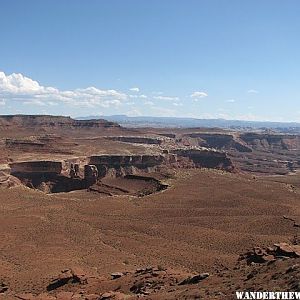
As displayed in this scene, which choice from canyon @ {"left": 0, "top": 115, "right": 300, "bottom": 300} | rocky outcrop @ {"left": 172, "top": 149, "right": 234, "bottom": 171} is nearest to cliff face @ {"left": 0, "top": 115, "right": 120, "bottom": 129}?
rocky outcrop @ {"left": 172, "top": 149, "right": 234, "bottom": 171}

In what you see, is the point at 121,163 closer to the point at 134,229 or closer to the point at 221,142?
the point at 134,229

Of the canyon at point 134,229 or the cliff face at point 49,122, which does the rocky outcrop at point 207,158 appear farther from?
the cliff face at point 49,122

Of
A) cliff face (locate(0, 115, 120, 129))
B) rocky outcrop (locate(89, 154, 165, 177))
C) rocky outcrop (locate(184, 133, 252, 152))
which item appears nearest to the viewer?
rocky outcrop (locate(89, 154, 165, 177))

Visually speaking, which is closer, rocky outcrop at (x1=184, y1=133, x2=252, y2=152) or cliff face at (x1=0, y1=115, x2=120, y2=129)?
cliff face at (x1=0, y1=115, x2=120, y2=129)

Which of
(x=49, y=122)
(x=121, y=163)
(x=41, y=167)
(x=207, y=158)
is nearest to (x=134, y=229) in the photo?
(x=41, y=167)

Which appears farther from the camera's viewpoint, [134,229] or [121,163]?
[121,163]

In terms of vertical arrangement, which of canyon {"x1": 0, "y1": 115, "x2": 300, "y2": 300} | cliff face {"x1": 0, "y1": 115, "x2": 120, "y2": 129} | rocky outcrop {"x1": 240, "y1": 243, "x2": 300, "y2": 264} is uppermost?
cliff face {"x1": 0, "y1": 115, "x2": 120, "y2": 129}

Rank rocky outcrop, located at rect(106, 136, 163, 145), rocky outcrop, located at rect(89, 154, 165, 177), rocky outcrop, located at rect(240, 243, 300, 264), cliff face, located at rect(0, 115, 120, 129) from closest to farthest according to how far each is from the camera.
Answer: rocky outcrop, located at rect(240, 243, 300, 264) < rocky outcrop, located at rect(89, 154, 165, 177) < rocky outcrop, located at rect(106, 136, 163, 145) < cliff face, located at rect(0, 115, 120, 129)

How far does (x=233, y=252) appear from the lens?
126 ft

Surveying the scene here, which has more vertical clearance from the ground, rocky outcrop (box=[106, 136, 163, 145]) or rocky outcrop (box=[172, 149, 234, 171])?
rocky outcrop (box=[106, 136, 163, 145])

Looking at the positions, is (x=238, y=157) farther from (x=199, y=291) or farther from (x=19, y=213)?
(x=199, y=291)

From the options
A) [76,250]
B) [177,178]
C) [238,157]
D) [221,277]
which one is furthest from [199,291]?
[238,157]

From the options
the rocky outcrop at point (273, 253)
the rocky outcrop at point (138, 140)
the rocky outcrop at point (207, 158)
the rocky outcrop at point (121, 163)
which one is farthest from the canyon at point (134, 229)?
the rocky outcrop at point (138, 140)

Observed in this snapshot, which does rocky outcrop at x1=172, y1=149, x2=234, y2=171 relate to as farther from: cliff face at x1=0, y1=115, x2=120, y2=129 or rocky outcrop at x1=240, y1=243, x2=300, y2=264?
rocky outcrop at x1=240, y1=243, x2=300, y2=264
